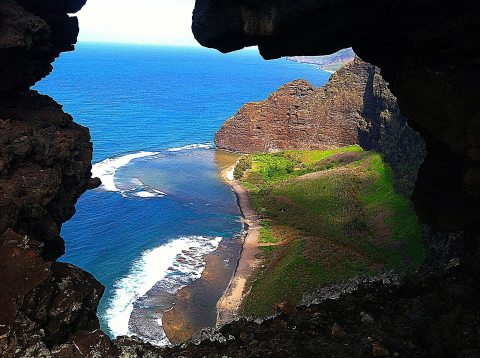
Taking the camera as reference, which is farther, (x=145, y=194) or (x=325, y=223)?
(x=145, y=194)

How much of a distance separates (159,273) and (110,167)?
44.4m

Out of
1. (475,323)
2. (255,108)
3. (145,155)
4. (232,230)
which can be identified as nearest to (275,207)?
(232,230)

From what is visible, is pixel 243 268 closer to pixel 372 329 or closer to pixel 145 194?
pixel 145 194

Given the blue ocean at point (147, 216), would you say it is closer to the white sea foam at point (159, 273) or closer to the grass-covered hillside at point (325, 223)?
the white sea foam at point (159, 273)

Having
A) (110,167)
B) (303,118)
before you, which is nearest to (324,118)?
(303,118)

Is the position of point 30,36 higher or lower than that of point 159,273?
higher

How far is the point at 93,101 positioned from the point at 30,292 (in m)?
151

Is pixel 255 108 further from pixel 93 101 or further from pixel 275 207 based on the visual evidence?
pixel 93 101

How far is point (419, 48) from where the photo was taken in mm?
15188

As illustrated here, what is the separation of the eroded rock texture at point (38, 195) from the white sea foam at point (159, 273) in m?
16.7

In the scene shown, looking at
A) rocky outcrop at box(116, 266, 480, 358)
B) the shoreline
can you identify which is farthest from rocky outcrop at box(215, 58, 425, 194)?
rocky outcrop at box(116, 266, 480, 358)

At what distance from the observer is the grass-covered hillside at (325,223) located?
37.6 metres

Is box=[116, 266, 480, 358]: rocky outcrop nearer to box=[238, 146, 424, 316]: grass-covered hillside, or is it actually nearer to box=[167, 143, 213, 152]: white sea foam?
box=[238, 146, 424, 316]: grass-covered hillside

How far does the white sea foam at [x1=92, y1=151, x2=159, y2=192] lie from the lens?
7410 centimetres
